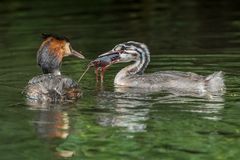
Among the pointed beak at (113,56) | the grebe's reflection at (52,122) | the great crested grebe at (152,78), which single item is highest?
the pointed beak at (113,56)

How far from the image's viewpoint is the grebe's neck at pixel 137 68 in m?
13.9

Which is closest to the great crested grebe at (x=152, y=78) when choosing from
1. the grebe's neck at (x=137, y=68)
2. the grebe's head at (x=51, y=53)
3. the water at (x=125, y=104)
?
the grebe's neck at (x=137, y=68)

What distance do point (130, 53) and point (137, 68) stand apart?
28 cm

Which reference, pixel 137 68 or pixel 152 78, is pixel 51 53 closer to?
pixel 152 78

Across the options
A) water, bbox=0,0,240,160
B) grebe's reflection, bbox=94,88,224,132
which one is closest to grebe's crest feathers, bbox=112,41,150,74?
water, bbox=0,0,240,160

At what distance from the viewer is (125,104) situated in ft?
37.9

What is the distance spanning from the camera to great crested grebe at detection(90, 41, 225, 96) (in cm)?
1284

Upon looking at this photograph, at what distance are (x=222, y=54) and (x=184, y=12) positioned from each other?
8668 millimetres

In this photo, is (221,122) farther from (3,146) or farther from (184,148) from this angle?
(3,146)

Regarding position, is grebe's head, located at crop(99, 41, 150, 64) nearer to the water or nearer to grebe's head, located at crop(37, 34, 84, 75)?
the water

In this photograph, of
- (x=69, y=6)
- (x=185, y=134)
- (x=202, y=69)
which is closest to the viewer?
(x=185, y=134)

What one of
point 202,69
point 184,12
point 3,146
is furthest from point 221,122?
point 184,12

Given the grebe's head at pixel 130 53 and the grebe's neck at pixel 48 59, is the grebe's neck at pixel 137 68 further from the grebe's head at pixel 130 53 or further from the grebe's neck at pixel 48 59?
the grebe's neck at pixel 48 59

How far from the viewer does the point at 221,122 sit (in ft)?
33.7
